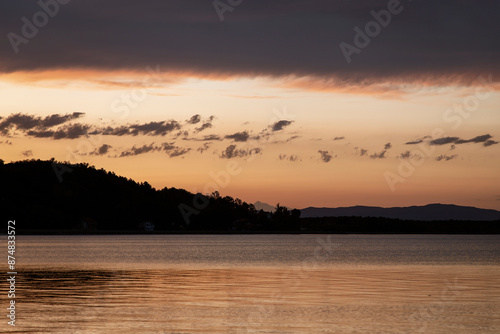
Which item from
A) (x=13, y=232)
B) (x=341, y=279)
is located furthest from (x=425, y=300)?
(x=13, y=232)

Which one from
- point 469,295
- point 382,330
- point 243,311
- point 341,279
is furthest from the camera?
point 341,279

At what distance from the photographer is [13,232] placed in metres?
199

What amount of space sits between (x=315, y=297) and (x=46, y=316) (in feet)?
49.4

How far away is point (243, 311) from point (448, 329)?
933 centimetres

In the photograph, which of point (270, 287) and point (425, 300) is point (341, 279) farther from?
point (425, 300)

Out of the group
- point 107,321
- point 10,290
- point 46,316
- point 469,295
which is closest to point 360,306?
point 469,295

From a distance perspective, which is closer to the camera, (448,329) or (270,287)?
(448,329)

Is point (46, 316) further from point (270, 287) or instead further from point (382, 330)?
point (270, 287)

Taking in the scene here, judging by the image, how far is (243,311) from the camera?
33000 mm

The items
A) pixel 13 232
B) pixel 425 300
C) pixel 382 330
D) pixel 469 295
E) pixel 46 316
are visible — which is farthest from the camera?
pixel 13 232

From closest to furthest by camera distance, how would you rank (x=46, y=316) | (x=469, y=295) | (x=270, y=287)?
(x=46, y=316), (x=469, y=295), (x=270, y=287)

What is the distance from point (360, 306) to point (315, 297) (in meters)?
4.69

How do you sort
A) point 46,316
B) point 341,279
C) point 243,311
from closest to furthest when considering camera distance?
point 46,316 < point 243,311 < point 341,279

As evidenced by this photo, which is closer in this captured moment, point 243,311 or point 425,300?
point 243,311
